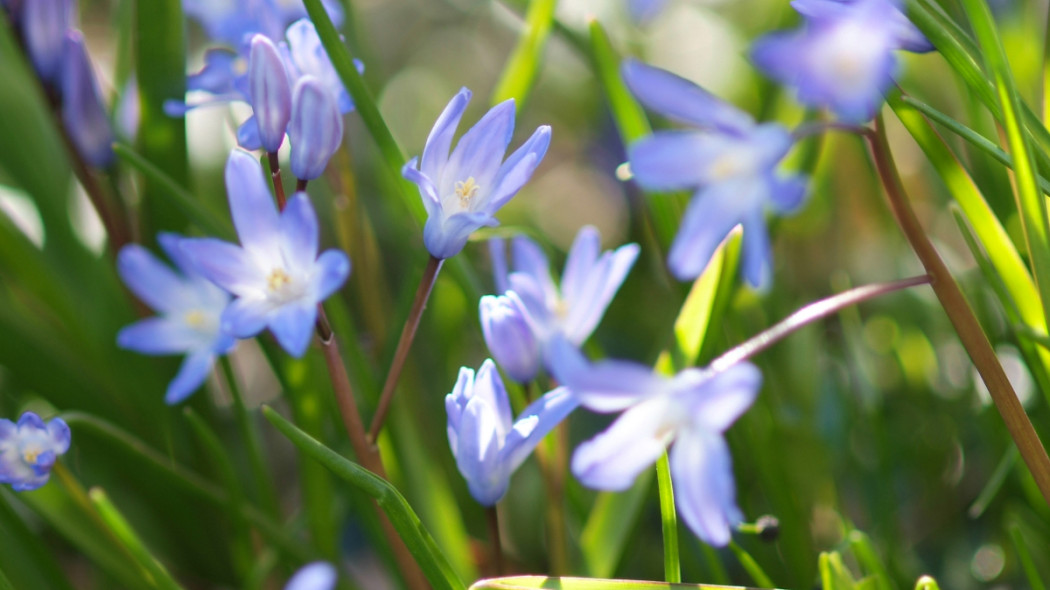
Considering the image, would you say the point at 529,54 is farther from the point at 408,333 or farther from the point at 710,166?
the point at 710,166

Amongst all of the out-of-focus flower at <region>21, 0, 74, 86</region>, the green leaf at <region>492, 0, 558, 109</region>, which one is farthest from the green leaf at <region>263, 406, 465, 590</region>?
the out-of-focus flower at <region>21, 0, 74, 86</region>

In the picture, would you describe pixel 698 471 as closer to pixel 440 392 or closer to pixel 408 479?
pixel 408 479

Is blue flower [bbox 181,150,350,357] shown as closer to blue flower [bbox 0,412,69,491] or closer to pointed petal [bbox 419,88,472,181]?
pointed petal [bbox 419,88,472,181]

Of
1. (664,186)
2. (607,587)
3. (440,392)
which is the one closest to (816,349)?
(440,392)

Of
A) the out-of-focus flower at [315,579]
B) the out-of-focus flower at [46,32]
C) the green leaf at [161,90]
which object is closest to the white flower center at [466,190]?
the out-of-focus flower at [315,579]

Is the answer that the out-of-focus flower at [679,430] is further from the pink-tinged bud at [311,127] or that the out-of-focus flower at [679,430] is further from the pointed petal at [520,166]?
the pink-tinged bud at [311,127]

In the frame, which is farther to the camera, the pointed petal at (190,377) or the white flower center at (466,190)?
the pointed petal at (190,377)

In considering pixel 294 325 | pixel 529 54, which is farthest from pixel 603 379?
pixel 529 54
